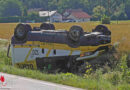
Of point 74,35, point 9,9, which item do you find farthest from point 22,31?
point 9,9

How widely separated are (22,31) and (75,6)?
7293cm

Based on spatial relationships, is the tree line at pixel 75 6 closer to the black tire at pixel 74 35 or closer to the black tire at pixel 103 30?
the black tire at pixel 103 30

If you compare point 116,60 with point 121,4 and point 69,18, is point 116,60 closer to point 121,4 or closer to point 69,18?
point 121,4

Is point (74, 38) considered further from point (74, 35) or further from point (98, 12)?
point (98, 12)

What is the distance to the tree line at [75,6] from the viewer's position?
61500 millimetres

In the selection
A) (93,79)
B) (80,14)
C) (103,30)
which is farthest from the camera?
(80,14)

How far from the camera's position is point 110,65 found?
46.3 feet

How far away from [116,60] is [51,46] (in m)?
3.37

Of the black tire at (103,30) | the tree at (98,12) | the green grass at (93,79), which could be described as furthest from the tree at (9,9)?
the green grass at (93,79)

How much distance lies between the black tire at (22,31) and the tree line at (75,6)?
123 ft

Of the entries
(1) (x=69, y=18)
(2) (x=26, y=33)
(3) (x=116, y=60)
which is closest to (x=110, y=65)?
(3) (x=116, y=60)

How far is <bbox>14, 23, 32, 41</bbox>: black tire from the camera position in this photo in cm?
1501

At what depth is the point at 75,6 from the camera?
285 feet

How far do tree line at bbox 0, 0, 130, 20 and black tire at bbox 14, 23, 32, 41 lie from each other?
37472 mm
